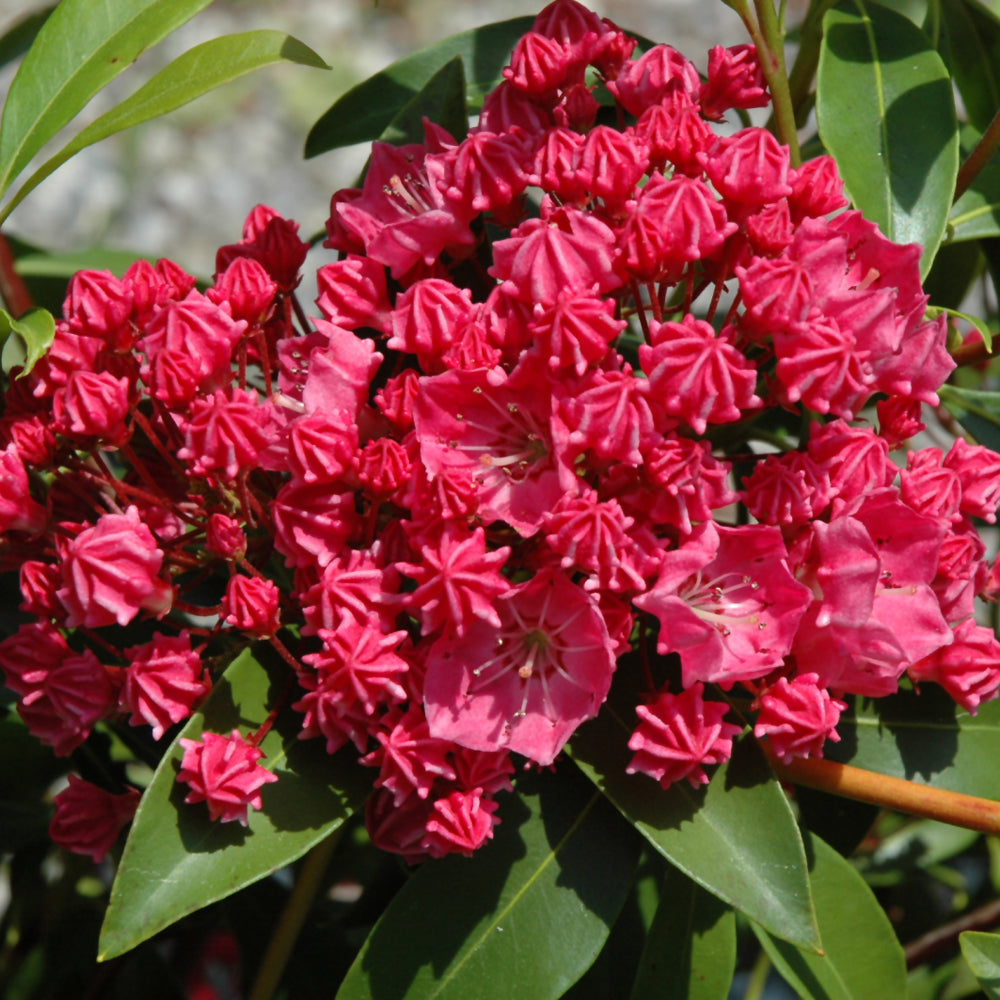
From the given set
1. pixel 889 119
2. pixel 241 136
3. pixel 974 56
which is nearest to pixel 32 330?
pixel 889 119

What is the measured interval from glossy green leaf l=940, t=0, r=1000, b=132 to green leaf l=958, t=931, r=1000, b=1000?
1045mm

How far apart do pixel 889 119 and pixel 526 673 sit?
78 cm

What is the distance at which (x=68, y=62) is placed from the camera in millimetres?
1425

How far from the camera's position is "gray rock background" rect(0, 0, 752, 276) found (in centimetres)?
515

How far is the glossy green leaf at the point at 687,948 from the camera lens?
4.83 feet

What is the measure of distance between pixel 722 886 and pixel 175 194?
4.85 metres

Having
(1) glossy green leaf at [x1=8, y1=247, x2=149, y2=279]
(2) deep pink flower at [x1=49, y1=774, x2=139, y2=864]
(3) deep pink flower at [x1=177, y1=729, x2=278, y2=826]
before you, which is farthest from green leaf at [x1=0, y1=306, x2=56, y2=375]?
(1) glossy green leaf at [x1=8, y1=247, x2=149, y2=279]

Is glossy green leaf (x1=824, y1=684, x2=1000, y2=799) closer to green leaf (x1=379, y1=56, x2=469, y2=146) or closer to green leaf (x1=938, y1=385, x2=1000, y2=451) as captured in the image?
green leaf (x1=938, y1=385, x2=1000, y2=451)

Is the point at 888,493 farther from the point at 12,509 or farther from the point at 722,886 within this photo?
the point at 12,509

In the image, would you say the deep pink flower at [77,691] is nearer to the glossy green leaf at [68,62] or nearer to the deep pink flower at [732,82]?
the glossy green leaf at [68,62]

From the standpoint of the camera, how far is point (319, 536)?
3.89 ft

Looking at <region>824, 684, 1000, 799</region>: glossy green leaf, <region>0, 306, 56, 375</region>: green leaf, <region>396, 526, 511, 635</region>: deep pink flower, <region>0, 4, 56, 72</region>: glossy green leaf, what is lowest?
<region>824, 684, 1000, 799</region>: glossy green leaf

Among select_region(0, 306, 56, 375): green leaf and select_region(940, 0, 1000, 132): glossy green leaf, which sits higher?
select_region(0, 306, 56, 375): green leaf

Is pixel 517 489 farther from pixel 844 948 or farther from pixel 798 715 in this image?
pixel 844 948
